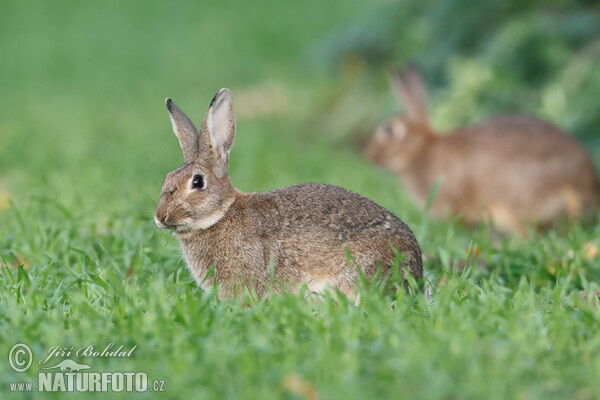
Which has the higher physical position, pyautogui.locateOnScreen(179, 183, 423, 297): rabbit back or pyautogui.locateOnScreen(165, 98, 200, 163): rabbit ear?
pyautogui.locateOnScreen(165, 98, 200, 163): rabbit ear

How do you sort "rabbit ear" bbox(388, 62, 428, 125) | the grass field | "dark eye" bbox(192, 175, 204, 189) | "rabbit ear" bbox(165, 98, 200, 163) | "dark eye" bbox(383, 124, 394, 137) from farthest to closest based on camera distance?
1. "dark eye" bbox(383, 124, 394, 137)
2. "rabbit ear" bbox(388, 62, 428, 125)
3. "rabbit ear" bbox(165, 98, 200, 163)
4. "dark eye" bbox(192, 175, 204, 189)
5. the grass field

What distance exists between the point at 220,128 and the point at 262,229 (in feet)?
1.85

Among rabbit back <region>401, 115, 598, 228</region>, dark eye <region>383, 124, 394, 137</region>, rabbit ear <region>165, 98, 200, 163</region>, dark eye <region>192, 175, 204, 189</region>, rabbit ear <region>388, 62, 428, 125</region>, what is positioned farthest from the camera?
dark eye <region>383, 124, 394, 137</region>

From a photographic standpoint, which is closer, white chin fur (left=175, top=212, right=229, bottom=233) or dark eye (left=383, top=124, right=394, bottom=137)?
white chin fur (left=175, top=212, right=229, bottom=233)

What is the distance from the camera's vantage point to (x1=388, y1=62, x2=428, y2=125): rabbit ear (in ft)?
25.6

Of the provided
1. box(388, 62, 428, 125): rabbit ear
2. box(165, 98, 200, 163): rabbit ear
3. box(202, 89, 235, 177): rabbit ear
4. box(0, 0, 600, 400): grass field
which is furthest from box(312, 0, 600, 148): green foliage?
box(165, 98, 200, 163): rabbit ear

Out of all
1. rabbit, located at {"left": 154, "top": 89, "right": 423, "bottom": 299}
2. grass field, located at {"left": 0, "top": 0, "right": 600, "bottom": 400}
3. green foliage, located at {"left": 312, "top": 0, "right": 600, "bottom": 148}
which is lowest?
grass field, located at {"left": 0, "top": 0, "right": 600, "bottom": 400}

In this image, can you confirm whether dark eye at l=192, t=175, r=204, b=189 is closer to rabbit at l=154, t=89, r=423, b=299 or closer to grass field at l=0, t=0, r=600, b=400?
rabbit at l=154, t=89, r=423, b=299

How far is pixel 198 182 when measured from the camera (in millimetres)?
4102

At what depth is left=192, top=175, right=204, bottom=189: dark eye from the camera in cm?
409

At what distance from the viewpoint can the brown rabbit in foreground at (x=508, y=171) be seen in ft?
22.8

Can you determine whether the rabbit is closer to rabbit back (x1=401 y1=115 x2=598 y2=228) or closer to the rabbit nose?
the rabbit nose

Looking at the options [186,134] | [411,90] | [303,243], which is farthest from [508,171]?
[186,134]

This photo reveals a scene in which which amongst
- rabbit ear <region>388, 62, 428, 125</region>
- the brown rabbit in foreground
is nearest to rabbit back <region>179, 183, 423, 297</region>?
the brown rabbit in foreground
